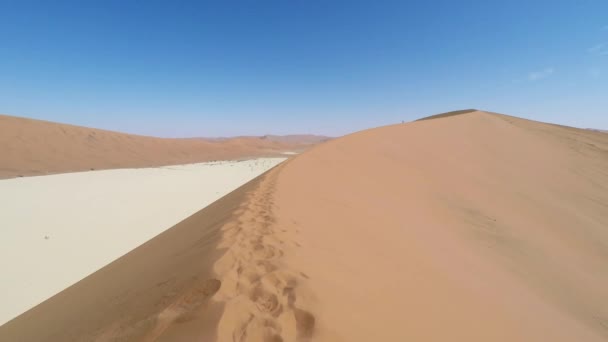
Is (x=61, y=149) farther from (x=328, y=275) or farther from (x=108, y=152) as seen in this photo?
(x=328, y=275)

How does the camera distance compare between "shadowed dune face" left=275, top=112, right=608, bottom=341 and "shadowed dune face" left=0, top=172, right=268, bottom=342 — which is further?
"shadowed dune face" left=275, top=112, right=608, bottom=341

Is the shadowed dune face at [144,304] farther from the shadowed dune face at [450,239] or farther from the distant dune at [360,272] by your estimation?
the shadowed dune face at [450,239]

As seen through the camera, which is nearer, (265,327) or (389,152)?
(265,327)

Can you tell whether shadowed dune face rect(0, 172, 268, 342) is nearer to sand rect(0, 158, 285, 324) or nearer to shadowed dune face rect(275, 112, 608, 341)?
shadowed dune face rect(275, 112, 608, 341)

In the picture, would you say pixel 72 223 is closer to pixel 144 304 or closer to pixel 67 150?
pixel 144 304

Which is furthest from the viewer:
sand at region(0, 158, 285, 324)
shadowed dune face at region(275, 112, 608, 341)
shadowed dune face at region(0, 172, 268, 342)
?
sand at region(0, 158, 285, 324)

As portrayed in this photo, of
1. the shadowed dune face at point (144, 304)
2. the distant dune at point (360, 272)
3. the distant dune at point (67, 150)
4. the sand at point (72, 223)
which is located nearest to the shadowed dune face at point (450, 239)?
the distant dune at point (360, 272)

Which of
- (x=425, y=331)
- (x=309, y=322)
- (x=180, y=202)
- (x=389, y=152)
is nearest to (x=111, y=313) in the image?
(x=309, y=322)

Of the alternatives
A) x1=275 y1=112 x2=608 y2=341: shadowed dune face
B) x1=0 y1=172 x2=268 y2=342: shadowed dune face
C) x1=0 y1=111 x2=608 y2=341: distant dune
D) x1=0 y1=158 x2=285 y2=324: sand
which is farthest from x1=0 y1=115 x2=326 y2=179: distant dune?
x1=275 y1=112 x2=608 y2=341: shadowed dune face
